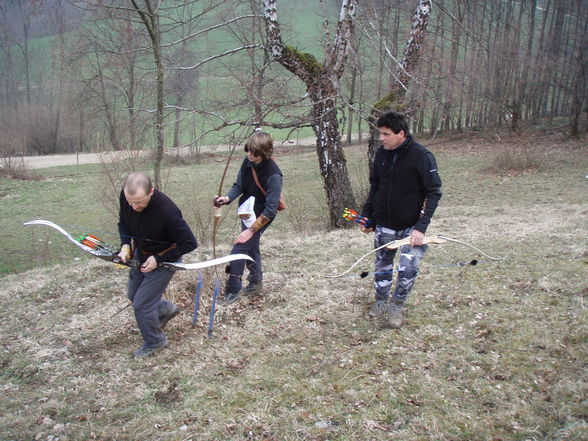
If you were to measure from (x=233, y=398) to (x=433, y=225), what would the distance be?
5.92 metres

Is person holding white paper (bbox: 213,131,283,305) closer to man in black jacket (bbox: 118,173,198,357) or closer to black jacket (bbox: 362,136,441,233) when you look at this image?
man in black jacket (bbox: 118,173,198,357)

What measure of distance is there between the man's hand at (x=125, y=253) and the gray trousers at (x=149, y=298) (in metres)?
0.17

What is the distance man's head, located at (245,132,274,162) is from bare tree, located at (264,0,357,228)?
3.83m

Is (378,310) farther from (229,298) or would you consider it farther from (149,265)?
(149,265)

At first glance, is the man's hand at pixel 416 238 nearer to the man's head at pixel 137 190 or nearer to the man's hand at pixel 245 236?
the man's hand at pixel 245 236

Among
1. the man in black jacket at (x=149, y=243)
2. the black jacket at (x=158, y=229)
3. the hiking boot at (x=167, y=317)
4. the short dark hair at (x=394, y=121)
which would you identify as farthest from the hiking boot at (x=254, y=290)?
the short dark hair at (x=394, y=121)

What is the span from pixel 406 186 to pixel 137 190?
2.04 m

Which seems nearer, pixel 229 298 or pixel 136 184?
pixel 136 184

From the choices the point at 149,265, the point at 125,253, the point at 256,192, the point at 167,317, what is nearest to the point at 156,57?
the point at 256,192

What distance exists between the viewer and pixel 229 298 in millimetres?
5039

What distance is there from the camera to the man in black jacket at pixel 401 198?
152 inches

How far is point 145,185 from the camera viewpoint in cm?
357

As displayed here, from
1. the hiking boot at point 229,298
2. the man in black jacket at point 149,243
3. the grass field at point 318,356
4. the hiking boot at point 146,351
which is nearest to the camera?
the grass field at point 318,356

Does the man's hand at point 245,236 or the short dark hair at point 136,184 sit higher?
the short dark hair at point 136,184
